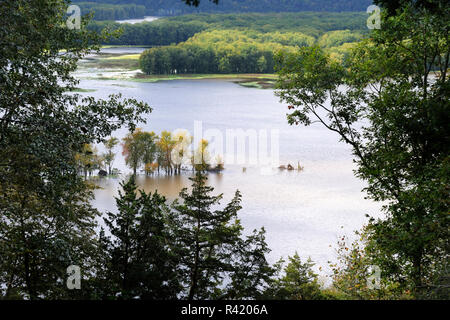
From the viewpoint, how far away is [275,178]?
3203 cm

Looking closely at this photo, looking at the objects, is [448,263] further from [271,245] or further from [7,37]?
[271,245]

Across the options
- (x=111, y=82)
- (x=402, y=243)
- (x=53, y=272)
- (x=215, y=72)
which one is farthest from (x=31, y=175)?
(x=215, y=72)

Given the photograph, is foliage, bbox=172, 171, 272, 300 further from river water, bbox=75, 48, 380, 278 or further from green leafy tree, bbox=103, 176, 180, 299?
river water, bbox=75, 48, 380, 278

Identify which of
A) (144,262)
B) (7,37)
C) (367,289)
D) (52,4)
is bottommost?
(367,289)

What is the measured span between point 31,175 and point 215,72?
219ft

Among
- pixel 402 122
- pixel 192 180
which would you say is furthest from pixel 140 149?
pixel 402 122

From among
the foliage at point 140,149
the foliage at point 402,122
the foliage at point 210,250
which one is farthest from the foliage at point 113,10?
the foliage at point 210,250

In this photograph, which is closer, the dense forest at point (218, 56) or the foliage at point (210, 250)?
the foliage at point (210, 250)

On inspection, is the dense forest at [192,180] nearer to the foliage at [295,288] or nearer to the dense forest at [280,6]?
the foliage at [295,288]

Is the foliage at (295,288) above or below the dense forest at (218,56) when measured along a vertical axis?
below

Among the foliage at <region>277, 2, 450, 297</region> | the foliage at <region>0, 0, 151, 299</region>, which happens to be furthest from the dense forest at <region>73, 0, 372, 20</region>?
the foliage at <region>0, 0, 151, 299</region>

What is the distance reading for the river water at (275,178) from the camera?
860 inches

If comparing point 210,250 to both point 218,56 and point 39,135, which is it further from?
point 218,56

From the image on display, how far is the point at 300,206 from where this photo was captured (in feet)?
84.6
